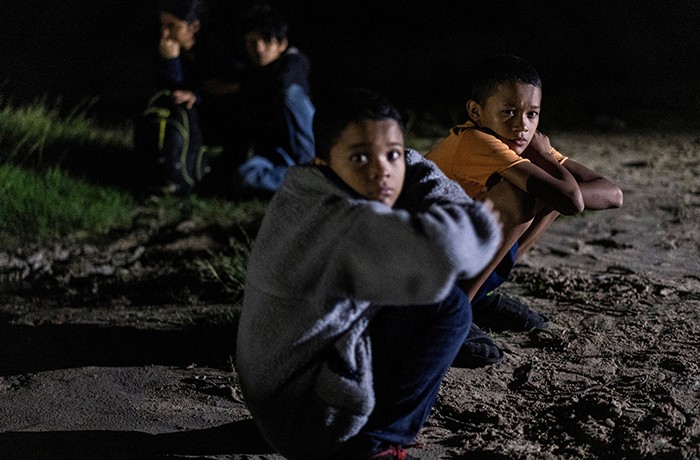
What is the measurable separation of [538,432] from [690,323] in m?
1.10

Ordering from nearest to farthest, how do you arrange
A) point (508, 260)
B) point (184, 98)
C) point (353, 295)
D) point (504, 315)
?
point (353, 295) < point (508, 260) < point (504, 315) < point (184, 98)

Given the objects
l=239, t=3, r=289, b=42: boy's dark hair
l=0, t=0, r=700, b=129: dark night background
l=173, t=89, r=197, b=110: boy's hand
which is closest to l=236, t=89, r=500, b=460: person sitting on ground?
l=239, t=3, r=289, b=42: boy's dark hair

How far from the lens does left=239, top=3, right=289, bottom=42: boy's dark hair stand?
5.01m

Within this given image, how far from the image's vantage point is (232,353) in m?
3.02

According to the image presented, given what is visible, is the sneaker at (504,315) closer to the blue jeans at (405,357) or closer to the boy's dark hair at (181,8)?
Result: the blue jeans at (405,357)

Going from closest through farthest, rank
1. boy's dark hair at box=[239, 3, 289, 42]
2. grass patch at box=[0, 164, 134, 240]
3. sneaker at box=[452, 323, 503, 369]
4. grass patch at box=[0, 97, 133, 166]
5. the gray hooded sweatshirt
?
the gray hooded sweatshirt
sneaker at box=[452, 323, 503, 369]
grass patch at box=[0, 164, 134, 240]
boy's dark hair at box=[239, 3, 289, 42]
grass patch at box=[0, 97, 133, 166]

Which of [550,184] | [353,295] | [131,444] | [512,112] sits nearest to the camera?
[353,295]

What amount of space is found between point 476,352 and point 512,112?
82cm

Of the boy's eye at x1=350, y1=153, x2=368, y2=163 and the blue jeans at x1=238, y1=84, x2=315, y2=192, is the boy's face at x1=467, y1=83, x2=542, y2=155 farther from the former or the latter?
the blue jeans at x1=238, y1=84, x2=315, y2=192

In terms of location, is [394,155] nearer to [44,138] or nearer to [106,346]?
[106,346]

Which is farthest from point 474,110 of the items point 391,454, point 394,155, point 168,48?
point 168,48

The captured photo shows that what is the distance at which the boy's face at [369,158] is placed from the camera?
1951 millimetres

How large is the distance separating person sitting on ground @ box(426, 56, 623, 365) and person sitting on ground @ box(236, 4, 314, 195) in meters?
2.23

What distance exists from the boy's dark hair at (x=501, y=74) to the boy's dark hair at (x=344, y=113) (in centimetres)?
84
